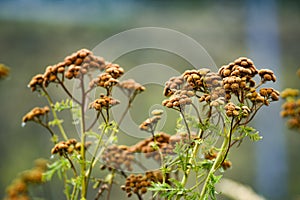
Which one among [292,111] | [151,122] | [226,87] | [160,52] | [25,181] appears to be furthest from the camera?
[160,52]

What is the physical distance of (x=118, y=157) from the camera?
0.69 m

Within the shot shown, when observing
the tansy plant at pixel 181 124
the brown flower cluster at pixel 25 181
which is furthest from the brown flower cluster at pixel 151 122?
the brown flower cluster at pixel 25 181

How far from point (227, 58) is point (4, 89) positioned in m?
1.22

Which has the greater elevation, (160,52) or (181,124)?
(160,52)

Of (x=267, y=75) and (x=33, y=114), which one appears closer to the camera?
(x=267, y=75)

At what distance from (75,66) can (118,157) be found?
16cm

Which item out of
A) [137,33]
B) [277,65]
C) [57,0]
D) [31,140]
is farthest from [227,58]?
[31,140]

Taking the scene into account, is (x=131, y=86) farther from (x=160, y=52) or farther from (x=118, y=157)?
(x=160, y=52)

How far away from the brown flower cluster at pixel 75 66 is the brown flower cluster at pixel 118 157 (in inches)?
5.1

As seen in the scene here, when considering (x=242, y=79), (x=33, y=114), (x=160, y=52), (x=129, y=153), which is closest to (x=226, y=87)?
(x=242, y=79)

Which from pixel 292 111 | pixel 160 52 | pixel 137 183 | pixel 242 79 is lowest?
pixel 137 183

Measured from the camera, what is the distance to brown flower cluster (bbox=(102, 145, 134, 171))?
69cm

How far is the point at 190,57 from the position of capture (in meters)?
2.10

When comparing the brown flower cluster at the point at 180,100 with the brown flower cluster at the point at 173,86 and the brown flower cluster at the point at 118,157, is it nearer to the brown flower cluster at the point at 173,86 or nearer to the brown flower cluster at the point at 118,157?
the brown flower cluster at the point at 173,86
